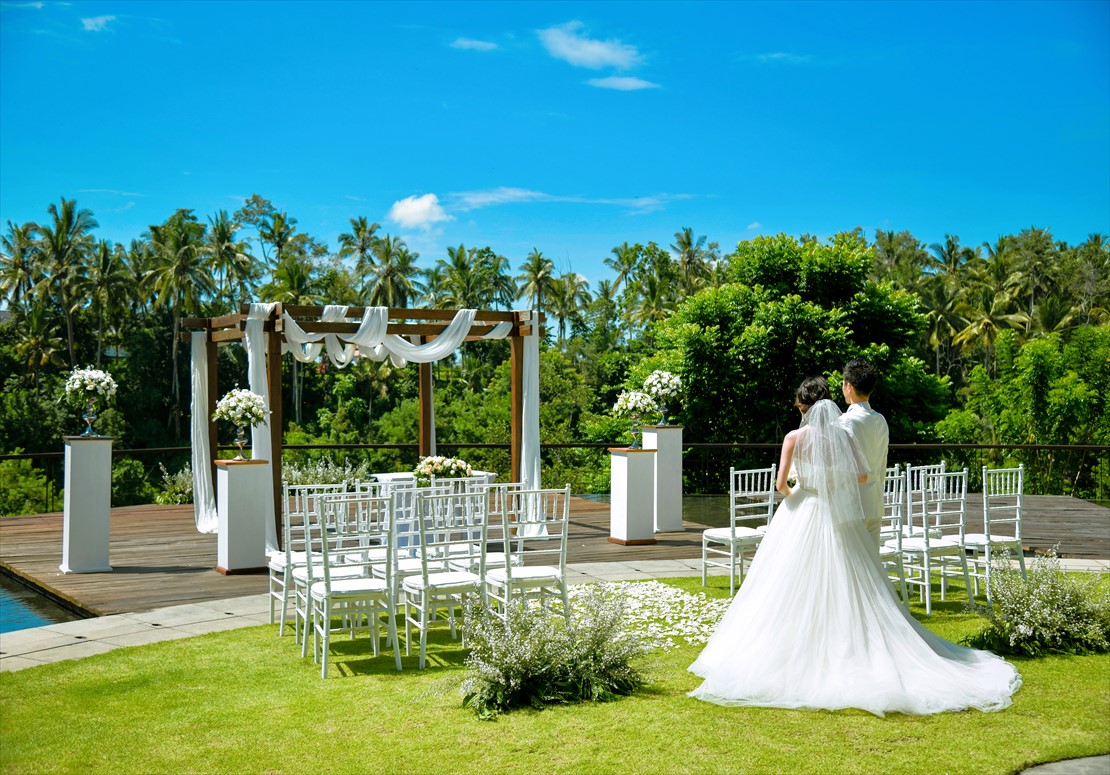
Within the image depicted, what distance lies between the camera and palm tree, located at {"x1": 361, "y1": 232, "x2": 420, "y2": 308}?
125 feet

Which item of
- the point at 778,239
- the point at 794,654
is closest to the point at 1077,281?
the point at 778,239

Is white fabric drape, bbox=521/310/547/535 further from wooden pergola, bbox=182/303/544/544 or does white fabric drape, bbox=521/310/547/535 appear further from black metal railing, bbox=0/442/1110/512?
black metal railing, bbox=0/442/1110/512

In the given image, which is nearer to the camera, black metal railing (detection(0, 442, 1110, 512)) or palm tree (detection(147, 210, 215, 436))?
black metal railing (detection(0, 442, 1110, 512))

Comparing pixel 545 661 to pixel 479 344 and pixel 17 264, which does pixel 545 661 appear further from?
pixel 17 264

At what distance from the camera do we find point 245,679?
470 centimetres

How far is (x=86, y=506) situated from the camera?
7730mm

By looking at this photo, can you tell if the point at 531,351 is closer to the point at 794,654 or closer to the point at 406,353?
the point at 406,353

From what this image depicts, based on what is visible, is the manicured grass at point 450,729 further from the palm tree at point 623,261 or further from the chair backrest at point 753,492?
the palm tree at point 623,261

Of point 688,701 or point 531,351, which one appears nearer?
point 688,701

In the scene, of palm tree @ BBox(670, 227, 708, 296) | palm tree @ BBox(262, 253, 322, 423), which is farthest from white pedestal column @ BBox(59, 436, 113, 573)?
palm tree @ BBox(670, 227, 708, 296)

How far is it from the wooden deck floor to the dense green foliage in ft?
26.0

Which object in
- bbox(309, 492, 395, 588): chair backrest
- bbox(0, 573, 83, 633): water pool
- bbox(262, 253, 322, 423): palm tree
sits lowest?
bbox(0, 573, 83, 633): water pool

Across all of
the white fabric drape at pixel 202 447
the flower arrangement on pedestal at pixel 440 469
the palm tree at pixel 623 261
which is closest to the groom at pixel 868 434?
the flower arrangement on pedestal at pixel 440 469

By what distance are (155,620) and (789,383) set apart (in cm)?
1471
